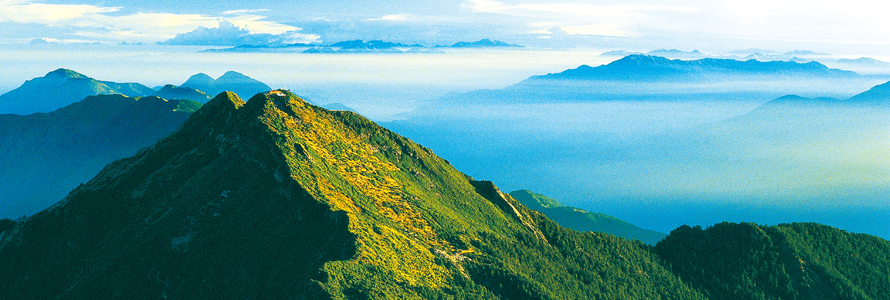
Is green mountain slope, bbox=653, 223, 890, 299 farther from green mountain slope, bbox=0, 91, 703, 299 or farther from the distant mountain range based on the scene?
green mountain slope, bbox=0, 91, 703, 299

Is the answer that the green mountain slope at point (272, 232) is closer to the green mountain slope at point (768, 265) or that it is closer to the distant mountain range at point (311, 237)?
the distant mountain range at point (311, 237)

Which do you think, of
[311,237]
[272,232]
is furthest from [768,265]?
[272,232]

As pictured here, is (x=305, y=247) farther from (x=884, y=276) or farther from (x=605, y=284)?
(x=884, y=276)

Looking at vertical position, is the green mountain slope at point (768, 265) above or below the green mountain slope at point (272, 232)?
below

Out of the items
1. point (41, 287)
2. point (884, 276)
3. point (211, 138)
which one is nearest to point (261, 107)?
point (211, 138)

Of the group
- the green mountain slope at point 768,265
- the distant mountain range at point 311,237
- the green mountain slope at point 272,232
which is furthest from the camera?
the green mountain slope at point 768,265

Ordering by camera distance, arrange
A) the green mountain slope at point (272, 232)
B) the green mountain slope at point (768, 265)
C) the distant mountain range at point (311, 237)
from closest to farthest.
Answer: the green mountain slope at point (272, 232), the distant mountain range at point (311, 237), the green mountain slope at point (768, 265)

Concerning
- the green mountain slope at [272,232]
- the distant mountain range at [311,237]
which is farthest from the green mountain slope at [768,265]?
the green mountain slope at [272,232]
